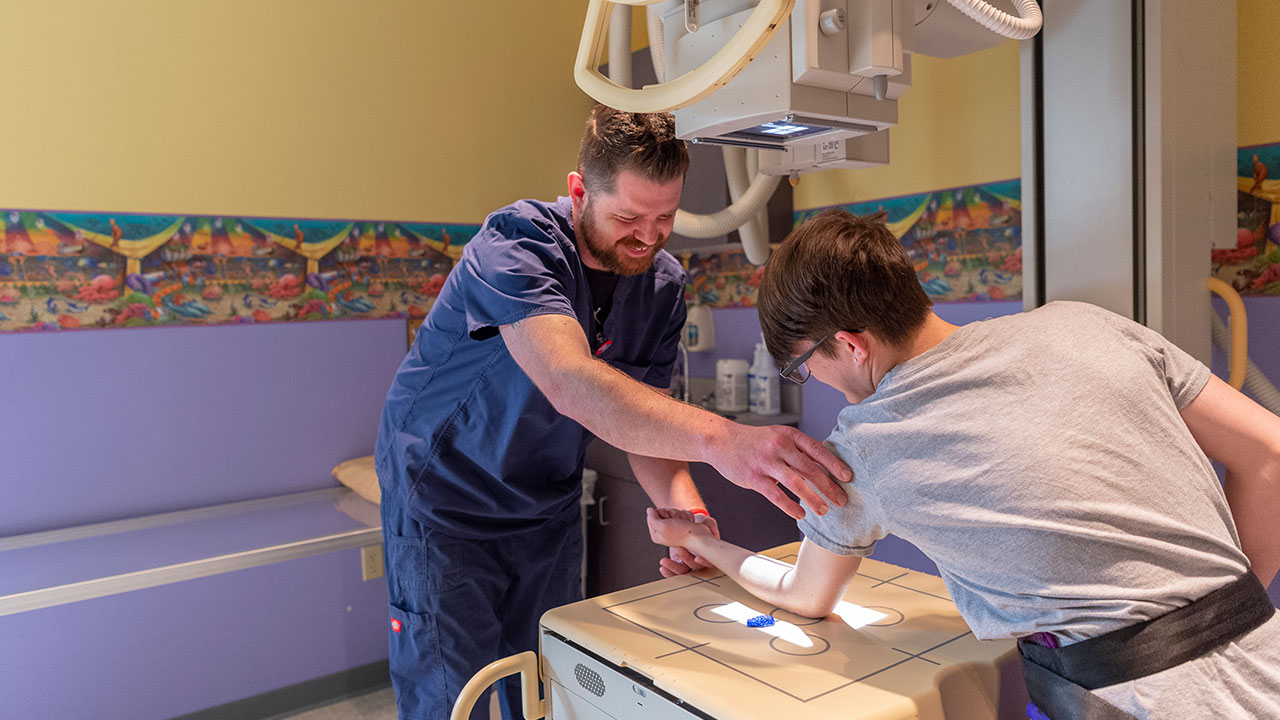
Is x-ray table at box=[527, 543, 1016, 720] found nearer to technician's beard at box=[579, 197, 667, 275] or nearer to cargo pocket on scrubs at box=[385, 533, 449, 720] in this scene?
cargo pocket on scrubs at box=[385, 533, 449, 720]

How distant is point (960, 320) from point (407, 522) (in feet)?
5.83

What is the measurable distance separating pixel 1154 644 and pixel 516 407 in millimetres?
1107

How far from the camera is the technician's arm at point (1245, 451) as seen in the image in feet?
3.43

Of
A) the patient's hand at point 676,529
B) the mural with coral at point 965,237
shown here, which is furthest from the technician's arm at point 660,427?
the mural with coral at point 965,237

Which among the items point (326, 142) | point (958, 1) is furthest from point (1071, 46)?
point (326, 142)

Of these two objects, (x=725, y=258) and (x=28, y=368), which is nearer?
(x=28, y=368)

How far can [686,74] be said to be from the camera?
1159 mm

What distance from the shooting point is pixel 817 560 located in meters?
1.19

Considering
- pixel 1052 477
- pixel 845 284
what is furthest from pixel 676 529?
pixel 1052 477

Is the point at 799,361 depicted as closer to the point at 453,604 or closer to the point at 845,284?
the point at 845,284

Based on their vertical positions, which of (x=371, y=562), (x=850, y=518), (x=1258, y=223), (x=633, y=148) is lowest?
(x=371, y=562)

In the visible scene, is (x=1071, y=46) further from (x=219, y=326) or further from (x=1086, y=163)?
(x=219, y=326)

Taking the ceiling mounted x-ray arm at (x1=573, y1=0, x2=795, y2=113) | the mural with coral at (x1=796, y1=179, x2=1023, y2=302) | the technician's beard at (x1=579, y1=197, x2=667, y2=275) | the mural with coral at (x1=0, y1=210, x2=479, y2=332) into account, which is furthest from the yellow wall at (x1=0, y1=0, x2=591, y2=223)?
the ceiling mounted x-ray arm at (x1=573, y1=0, x2=795, y2=113)

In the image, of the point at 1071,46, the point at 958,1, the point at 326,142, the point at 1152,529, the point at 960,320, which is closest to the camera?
the point at 1152,529
